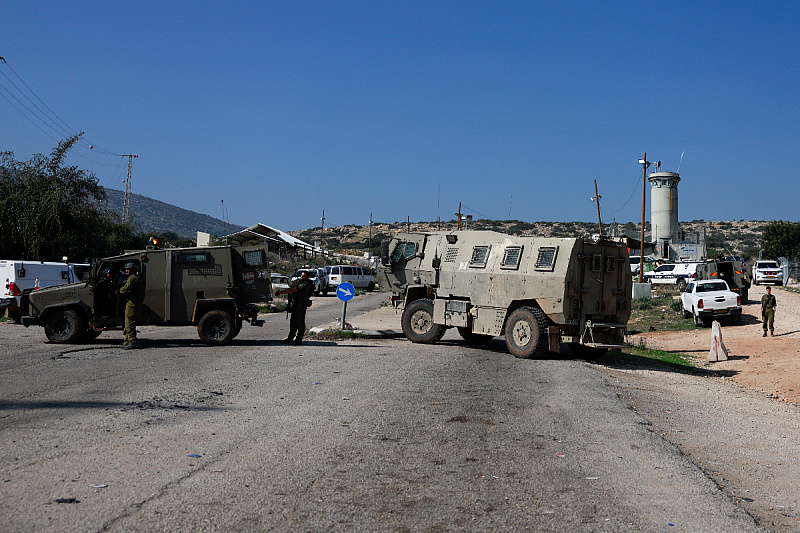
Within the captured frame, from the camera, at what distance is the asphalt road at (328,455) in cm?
475

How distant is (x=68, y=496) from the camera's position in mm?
4879

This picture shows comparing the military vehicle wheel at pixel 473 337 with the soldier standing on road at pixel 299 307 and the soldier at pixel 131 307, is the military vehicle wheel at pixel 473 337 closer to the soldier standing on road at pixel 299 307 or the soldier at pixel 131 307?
the soldier standing on road at pixel 299 307

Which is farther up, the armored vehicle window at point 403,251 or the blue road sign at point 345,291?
the armored vehicle window at point 403,251

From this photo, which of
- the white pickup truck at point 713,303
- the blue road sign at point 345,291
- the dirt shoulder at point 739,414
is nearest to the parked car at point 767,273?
the white pickup truck at point 713,303

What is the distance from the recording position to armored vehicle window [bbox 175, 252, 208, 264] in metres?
15.9

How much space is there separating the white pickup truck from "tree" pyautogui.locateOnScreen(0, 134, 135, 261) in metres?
29.3

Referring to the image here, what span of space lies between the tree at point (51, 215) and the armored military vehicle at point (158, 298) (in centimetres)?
1977

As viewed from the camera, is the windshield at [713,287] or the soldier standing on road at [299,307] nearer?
the soldier standing on road at [299,307]

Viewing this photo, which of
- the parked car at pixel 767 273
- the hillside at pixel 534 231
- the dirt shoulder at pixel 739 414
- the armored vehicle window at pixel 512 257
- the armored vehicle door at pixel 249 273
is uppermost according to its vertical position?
the hillside at pixel 534 231

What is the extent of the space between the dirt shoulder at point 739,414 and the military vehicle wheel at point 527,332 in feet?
4.78

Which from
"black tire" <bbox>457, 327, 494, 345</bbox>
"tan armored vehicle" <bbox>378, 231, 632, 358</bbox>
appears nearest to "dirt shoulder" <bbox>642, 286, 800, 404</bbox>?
"tan armored vehicle" <bbox>378, 231, 632, 358</bbox>

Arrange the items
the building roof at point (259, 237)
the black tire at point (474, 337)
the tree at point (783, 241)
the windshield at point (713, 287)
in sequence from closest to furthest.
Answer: the black tire at point (474, 337) → the windshield at point (713, 287) → the building roof at point (259, 237) → the tree at point (783, 241)

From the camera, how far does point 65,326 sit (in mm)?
15633

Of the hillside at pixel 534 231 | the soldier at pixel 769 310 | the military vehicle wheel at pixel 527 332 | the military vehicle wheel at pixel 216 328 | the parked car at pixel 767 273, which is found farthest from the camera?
the hillside at pixel 534 231
